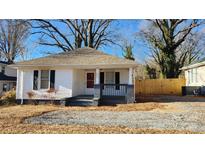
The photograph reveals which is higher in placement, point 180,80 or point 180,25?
point 180,25

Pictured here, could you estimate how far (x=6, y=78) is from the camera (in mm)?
22703

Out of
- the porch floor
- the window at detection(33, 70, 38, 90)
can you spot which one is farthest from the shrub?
the porch floor

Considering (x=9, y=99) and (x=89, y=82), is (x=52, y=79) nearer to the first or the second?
(x=89, y=82)

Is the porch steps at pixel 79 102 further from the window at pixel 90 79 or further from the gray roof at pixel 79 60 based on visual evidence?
the window at pixel 90 79

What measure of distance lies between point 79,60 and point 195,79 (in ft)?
39.1

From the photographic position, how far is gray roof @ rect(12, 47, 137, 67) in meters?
12.4

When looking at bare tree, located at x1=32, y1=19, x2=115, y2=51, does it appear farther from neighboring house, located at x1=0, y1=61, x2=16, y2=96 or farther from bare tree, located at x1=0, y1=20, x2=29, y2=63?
neighboring house, located at x1=0, y1=61, x2=16, y2=96

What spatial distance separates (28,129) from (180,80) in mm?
18235

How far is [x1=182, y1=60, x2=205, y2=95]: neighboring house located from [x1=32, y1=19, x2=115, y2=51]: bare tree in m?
10.8

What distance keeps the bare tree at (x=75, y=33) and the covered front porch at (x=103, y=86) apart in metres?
11.3
